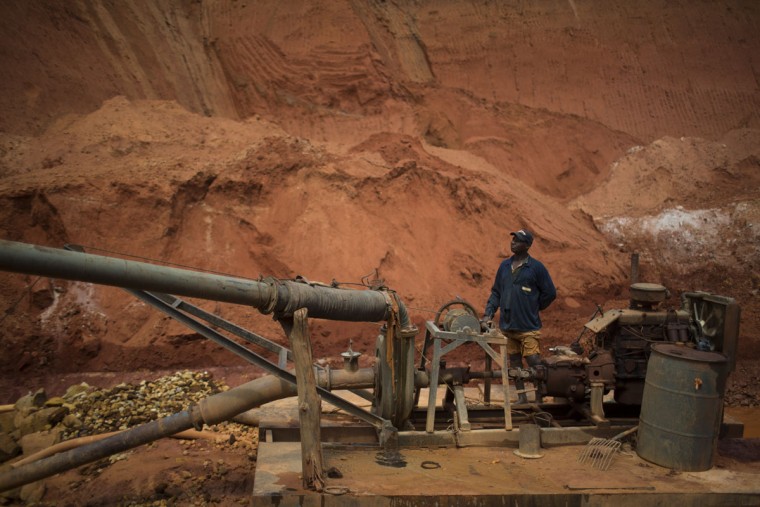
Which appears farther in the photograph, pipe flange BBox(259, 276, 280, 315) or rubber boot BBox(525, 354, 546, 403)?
rubber boot BBox(525, 354, 546, 403)

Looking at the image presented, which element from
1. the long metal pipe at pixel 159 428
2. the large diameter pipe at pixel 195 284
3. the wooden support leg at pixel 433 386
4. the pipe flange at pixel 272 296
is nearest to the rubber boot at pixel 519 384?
the wooden support leg at pixel 433 386

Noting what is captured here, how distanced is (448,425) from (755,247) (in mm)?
10864

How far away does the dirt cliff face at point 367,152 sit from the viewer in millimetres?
12008

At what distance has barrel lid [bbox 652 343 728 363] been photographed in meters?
6.48

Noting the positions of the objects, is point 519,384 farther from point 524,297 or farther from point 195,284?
point 195,284

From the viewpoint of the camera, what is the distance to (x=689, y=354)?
21.7ft

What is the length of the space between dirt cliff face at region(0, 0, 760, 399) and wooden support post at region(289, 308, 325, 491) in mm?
5482

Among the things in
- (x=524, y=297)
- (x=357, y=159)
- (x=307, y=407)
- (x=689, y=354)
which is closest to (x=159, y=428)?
(x=307, y=407)

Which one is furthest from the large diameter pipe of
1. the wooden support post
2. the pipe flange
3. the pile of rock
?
the pile of rock

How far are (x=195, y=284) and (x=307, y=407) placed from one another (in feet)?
4.46

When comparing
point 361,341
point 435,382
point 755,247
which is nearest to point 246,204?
point 361,341

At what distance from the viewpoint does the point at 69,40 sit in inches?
616

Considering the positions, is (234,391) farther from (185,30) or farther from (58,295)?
(185,30)

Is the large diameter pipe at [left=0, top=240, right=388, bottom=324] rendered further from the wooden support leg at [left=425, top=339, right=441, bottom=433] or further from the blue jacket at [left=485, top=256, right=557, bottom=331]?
the blue jacket at [left=485, top=256, right=557, bottom=331]
